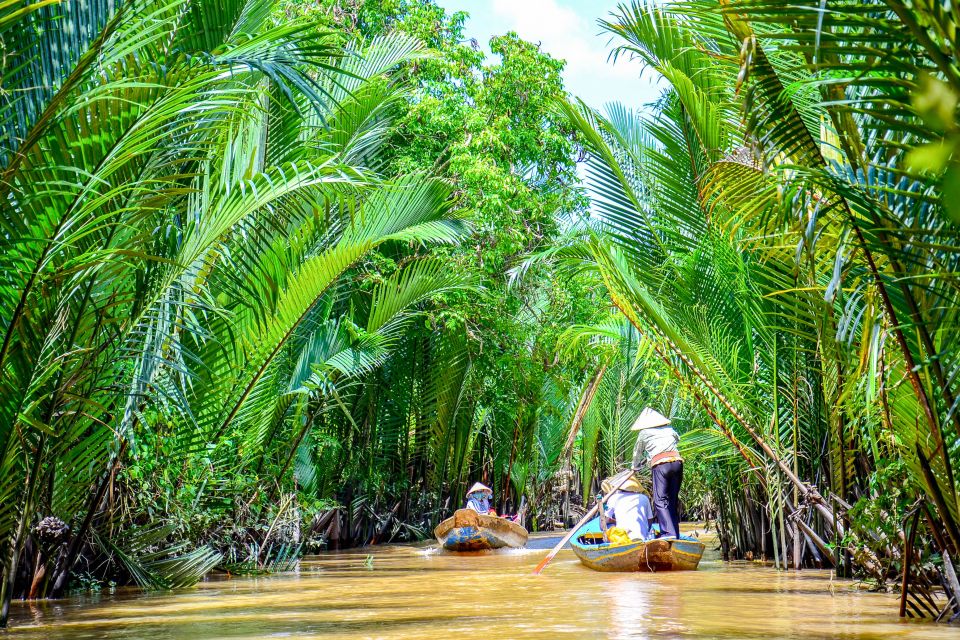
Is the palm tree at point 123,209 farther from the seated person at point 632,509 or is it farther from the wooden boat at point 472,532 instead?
the wooden boat at point 472,532

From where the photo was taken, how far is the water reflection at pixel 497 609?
19.4ft

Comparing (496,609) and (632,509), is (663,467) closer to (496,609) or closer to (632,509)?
(632,509)

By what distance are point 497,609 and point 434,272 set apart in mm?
6936

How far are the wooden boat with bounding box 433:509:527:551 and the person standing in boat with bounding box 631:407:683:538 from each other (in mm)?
4404

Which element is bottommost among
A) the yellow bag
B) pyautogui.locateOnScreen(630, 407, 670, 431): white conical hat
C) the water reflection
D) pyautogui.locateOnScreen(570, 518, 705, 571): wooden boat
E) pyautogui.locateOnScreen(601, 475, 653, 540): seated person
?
the water reflection

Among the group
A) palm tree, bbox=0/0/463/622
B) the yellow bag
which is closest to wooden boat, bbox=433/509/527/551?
the yellow bag

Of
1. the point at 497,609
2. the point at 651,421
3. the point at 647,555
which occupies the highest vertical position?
the point at 651,421

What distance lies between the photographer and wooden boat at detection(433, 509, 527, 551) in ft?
50.7

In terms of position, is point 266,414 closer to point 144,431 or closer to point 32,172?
point 144,431

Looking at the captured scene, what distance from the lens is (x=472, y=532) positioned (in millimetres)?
15453

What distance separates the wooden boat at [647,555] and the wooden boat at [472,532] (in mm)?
4343

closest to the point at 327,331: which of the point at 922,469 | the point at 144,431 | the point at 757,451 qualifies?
the point at 144,431

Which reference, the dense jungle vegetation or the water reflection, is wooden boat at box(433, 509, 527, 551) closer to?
the dense jungle vegetation

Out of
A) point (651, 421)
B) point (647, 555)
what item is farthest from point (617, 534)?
point (651, 421)
